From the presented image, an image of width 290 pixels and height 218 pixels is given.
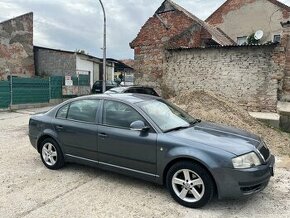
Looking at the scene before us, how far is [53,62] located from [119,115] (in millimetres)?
20185

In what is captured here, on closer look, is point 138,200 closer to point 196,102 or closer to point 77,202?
point 77,202

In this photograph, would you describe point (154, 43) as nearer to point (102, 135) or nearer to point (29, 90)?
point (29, 90)

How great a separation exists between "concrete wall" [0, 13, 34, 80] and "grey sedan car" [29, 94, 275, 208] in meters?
18.1

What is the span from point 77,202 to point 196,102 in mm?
6938

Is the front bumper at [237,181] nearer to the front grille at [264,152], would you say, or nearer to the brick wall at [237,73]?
the front grille at [264,152]

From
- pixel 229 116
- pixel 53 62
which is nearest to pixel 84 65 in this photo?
pixel 53 62

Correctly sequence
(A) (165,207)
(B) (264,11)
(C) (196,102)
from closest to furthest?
(A) (165,207) → (C) (196,102) → (B) (264,11)

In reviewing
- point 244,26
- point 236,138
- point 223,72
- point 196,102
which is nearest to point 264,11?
point 244,26

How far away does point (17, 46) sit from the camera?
74.8 feet

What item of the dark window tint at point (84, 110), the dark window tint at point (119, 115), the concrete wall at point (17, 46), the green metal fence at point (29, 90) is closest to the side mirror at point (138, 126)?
the dark window tint at point (119, 115)

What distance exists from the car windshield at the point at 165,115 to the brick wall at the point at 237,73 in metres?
7.34

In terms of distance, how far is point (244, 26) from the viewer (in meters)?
26.1

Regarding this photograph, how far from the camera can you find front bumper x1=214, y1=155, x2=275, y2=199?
3.94m

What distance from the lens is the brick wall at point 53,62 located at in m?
22.9
